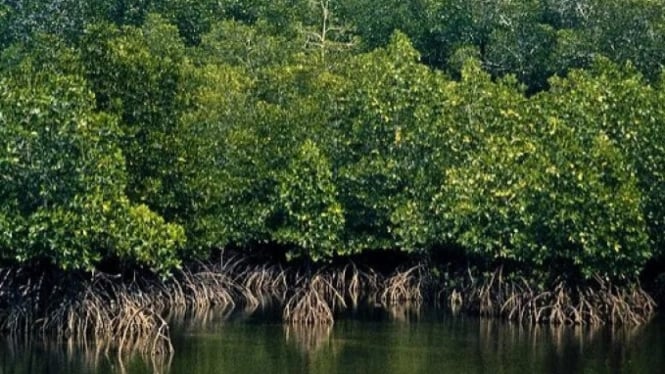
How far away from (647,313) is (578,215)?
3.59 metres

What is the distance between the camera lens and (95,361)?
1073 inches

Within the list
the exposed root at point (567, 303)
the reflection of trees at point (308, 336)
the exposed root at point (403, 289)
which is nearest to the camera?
the reflection of trees at point (308, 336)

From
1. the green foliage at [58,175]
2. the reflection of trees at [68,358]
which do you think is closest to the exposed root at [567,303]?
the reflection of trees at [68,358]

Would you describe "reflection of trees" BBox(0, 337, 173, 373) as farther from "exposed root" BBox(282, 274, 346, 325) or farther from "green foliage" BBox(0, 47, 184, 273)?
"exposed root" BBox(282, 274, 346, 325)

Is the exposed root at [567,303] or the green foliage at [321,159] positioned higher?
the green foliage at [321,159]

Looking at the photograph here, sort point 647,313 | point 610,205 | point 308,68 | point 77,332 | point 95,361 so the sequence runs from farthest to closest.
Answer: point 308,68, point 647,313, point 610,205, point 77,332, point 95,361

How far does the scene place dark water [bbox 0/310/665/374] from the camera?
1064 inches

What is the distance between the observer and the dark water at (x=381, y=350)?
27016 mm

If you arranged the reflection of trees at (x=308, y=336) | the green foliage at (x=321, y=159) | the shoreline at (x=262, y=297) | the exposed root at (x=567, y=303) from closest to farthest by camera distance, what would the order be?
the green foliage at (x=321, y=159)
the shoreline at (x=262, y=297)
the reflection of trees at (x=308, y=336)
the exposed root at (x=567, y=303)

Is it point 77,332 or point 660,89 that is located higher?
point 660,89

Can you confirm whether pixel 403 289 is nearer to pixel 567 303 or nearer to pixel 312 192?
pixel 312 192

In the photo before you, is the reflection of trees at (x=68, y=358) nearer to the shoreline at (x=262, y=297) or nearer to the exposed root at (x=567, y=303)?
the shoreline at (x=262, y=297)

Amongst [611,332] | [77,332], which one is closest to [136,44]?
[77,332]

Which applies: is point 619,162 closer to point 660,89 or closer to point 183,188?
point 660,89
